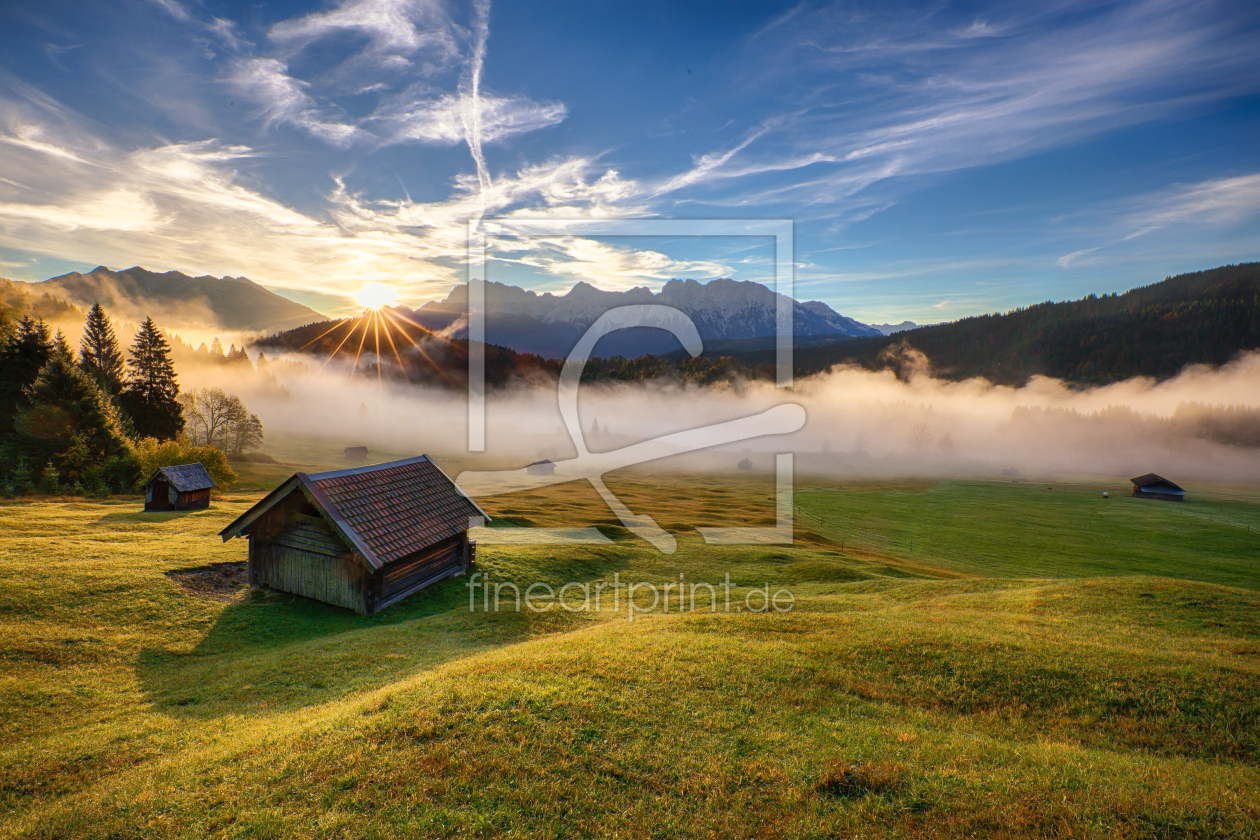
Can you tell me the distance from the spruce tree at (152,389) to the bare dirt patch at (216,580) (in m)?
65.8

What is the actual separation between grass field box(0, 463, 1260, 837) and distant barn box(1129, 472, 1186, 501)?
353ft

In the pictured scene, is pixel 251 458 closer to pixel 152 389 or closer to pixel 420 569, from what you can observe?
pixel 152 389

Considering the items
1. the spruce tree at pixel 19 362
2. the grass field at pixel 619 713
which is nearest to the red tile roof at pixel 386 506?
the grass field at pixel 619 713

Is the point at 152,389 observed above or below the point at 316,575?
above

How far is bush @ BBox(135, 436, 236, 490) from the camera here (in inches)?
1946

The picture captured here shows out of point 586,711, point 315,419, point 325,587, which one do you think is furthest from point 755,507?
point 315,419

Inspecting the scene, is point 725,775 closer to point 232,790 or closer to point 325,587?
point 232,790

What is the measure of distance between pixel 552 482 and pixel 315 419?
122786 mm

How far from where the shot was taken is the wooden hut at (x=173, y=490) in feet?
128

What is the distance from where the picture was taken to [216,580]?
73.8 ft

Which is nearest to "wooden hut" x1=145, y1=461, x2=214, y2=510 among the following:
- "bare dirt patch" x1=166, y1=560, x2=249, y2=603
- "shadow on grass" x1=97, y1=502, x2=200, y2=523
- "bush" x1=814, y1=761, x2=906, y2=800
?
"shadow on grass" x1=97, y1=502, x2=200, y2=523

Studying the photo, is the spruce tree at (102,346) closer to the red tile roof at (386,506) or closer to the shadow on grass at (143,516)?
the shadow on grass at (143,516)

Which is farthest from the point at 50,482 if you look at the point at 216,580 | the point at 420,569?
the point at 420,569

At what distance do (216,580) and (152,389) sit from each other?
2873 inches
